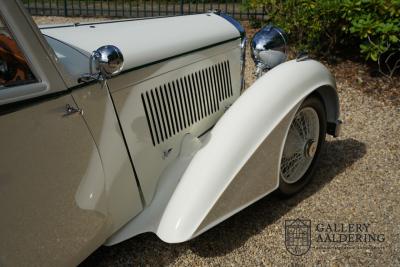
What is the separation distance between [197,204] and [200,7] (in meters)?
8.09

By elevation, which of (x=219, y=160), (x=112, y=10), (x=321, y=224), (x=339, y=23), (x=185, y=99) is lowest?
(x=112, y=10)

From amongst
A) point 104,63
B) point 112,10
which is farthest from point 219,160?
point 112,10

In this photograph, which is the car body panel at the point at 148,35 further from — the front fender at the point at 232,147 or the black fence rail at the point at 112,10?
the black fence rail at the point at 112,10

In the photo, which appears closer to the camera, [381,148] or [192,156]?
[192,156]

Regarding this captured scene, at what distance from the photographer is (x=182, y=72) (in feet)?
8.34

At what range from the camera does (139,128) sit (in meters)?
2.19

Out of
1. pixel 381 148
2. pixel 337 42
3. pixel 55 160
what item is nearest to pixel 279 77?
pixel 55 160

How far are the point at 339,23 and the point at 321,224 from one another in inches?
142

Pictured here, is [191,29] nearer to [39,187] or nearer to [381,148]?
[39,187]

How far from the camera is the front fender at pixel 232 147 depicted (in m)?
2.14

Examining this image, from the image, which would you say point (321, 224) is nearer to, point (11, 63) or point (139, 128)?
point (139, 128)

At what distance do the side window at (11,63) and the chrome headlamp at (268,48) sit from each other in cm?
179

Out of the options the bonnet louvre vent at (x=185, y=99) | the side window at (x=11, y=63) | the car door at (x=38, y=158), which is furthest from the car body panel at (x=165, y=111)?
the side window at (x=11, y=63)

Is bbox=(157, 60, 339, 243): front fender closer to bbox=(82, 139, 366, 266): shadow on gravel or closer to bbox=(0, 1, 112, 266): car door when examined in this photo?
bbox=(82, 139, 366, 266): shadow on gravel
